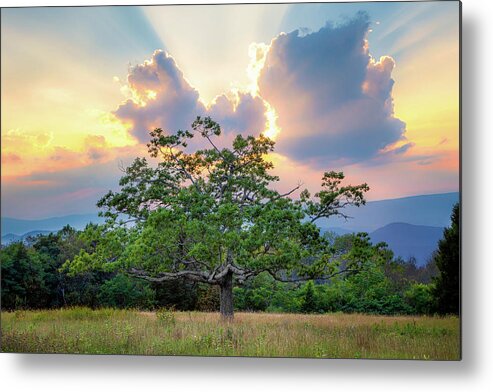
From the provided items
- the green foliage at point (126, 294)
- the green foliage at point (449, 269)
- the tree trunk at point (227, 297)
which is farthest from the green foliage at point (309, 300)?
the green foliage at point (126, 294)

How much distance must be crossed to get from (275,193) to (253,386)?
224 cm

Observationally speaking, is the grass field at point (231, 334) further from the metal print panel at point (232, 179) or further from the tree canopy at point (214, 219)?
the tree canopy at point (214, 219)

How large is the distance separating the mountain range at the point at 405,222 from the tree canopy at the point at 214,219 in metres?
0.15

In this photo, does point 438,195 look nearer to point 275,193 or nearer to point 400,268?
point 400,268

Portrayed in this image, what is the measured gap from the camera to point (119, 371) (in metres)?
7.43

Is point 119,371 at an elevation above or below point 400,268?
below

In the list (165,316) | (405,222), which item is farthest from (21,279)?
(405,222)

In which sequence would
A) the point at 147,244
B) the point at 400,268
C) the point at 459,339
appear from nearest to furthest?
the point at 459,339
the point at 400,268
the point at 147,244

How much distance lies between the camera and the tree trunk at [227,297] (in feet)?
25.5

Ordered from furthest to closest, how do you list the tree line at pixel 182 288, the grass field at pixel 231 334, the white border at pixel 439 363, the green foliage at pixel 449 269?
the tree line at pixel 182 288 < the grass field at pixel 231 334 < the green foliage at pixel 449 269 < the white border at pixel 439 363

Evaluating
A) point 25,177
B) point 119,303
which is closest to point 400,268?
point 119,303

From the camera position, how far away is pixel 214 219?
302 inches

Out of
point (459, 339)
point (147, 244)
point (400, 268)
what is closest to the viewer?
point (459, 339)

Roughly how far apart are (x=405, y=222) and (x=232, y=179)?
216 centimetres
